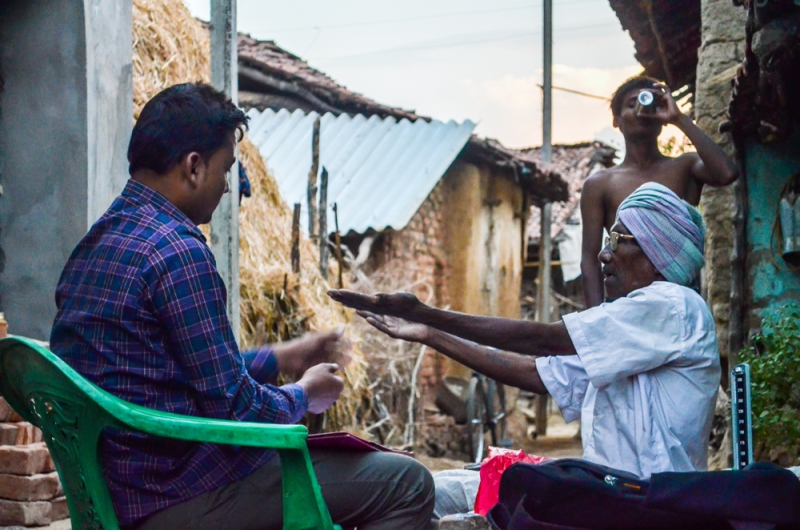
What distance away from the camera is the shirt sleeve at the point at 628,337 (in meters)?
2.26

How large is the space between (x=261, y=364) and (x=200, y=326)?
0.54 metres

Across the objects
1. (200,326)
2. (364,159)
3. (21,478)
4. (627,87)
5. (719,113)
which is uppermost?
(364,159)

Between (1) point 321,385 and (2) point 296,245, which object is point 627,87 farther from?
(2) point 296,245

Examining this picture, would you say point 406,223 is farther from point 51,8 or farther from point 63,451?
point 63,451

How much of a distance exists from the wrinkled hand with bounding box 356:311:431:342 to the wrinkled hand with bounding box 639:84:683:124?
193 centimetres

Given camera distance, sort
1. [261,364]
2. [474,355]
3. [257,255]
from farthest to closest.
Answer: [257,255]
[474,355]
[261,364]

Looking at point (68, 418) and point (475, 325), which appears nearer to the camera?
point (68, 418)

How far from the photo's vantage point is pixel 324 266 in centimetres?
884

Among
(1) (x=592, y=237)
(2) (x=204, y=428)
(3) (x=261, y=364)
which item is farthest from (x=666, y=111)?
(2) (x=204, y=428)

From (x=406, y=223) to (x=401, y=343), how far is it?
6.02 feet

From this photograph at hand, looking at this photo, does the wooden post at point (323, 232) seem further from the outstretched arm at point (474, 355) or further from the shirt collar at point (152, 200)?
the shirt collar at point (152, 200)

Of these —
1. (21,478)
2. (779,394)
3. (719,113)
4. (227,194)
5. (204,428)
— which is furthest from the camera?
(719,113)

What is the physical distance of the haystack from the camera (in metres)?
6.55

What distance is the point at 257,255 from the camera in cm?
768
